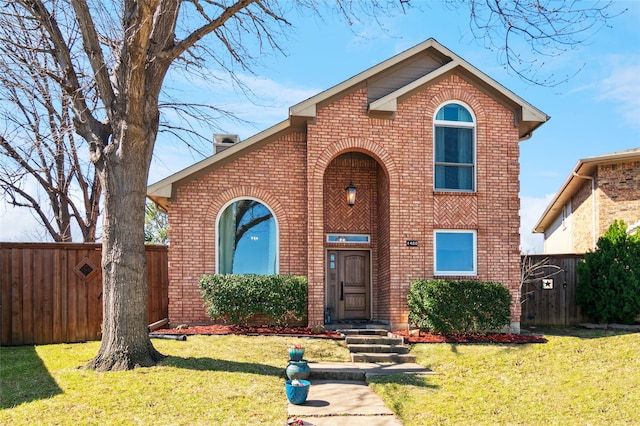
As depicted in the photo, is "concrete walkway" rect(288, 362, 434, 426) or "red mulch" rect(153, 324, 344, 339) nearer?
"concrete walkway" rect(288, 362, 434, 426)

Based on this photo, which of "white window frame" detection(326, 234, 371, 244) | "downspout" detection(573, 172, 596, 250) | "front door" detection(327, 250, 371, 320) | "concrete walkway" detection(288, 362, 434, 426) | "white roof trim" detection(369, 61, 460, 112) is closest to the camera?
"concrete walkway" detection(288, 362, 434, 426)

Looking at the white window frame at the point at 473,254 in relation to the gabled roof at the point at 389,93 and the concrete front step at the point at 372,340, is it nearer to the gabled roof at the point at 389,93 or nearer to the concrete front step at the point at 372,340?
the concrete front step at the point at 372,340

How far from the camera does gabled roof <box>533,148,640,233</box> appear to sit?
50.4 ft

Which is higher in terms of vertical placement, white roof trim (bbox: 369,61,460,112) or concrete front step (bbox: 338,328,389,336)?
white roof trim (bbox: 369,61,460,112)

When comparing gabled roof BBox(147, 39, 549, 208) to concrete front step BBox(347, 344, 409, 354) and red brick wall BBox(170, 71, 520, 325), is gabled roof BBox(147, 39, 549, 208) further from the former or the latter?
concrete front step BBox(347, 344, 409, 354)

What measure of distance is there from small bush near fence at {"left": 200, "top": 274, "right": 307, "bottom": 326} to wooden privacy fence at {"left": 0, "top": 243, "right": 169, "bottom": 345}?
2.41 m

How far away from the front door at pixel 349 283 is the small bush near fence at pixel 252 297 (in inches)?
65.2

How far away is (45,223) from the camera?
58.5 ft

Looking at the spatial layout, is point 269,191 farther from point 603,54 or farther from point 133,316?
point 603,54

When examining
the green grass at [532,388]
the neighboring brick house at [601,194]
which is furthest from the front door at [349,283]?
the neighboring brick house at [601,194]

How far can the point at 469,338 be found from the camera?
11.1 meters

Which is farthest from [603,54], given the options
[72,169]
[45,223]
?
[45,223]

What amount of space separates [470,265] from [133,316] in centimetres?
816

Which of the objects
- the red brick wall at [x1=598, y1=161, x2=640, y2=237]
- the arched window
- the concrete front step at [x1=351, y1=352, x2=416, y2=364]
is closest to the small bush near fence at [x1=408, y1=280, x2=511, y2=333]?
the concrete front step at [x1=351, y1=352, x2=416, y2=364]
